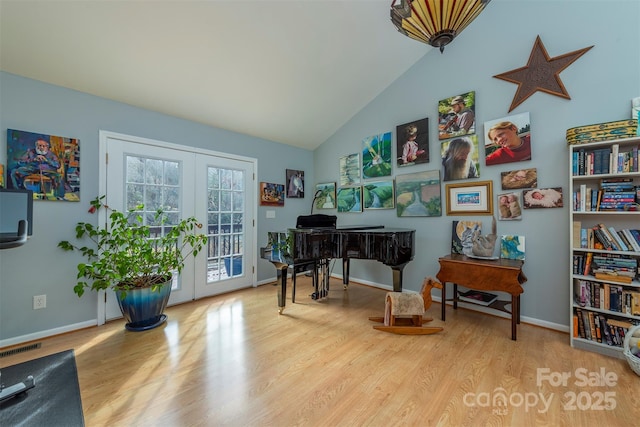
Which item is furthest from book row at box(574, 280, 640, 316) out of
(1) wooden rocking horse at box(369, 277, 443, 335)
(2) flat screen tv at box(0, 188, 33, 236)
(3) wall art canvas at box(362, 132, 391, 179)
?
(2) flat screen tv at box(0, 188, 33, 236)

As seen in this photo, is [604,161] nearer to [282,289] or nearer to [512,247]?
[512,247]

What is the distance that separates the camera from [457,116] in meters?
2.91

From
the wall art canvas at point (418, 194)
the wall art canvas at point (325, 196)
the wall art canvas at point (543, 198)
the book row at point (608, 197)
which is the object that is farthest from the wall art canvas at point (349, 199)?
the book row at point (608, 197)

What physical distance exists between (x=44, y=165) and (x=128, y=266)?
116 cm

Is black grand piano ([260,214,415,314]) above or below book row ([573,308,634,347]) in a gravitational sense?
above

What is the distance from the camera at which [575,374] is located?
1.70 meters

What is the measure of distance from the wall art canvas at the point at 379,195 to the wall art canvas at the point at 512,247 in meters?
1.35

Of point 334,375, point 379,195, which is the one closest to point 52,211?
point 334,375

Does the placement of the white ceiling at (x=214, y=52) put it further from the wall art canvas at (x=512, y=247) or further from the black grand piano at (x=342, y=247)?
the wall art canvas at (x=512, y=247)

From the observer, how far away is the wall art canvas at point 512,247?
8.23 feet

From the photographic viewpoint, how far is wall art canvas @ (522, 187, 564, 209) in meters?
2.32

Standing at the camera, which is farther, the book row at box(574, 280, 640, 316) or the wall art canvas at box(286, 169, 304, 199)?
the wall art canvas at box(286, 169, 304, 199)

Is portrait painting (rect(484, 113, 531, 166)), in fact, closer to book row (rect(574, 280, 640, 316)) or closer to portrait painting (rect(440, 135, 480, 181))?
portrait painting (rect(440, 135, 480, 181))

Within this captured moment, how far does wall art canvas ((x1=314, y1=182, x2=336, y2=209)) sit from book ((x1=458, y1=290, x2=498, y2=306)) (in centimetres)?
231
